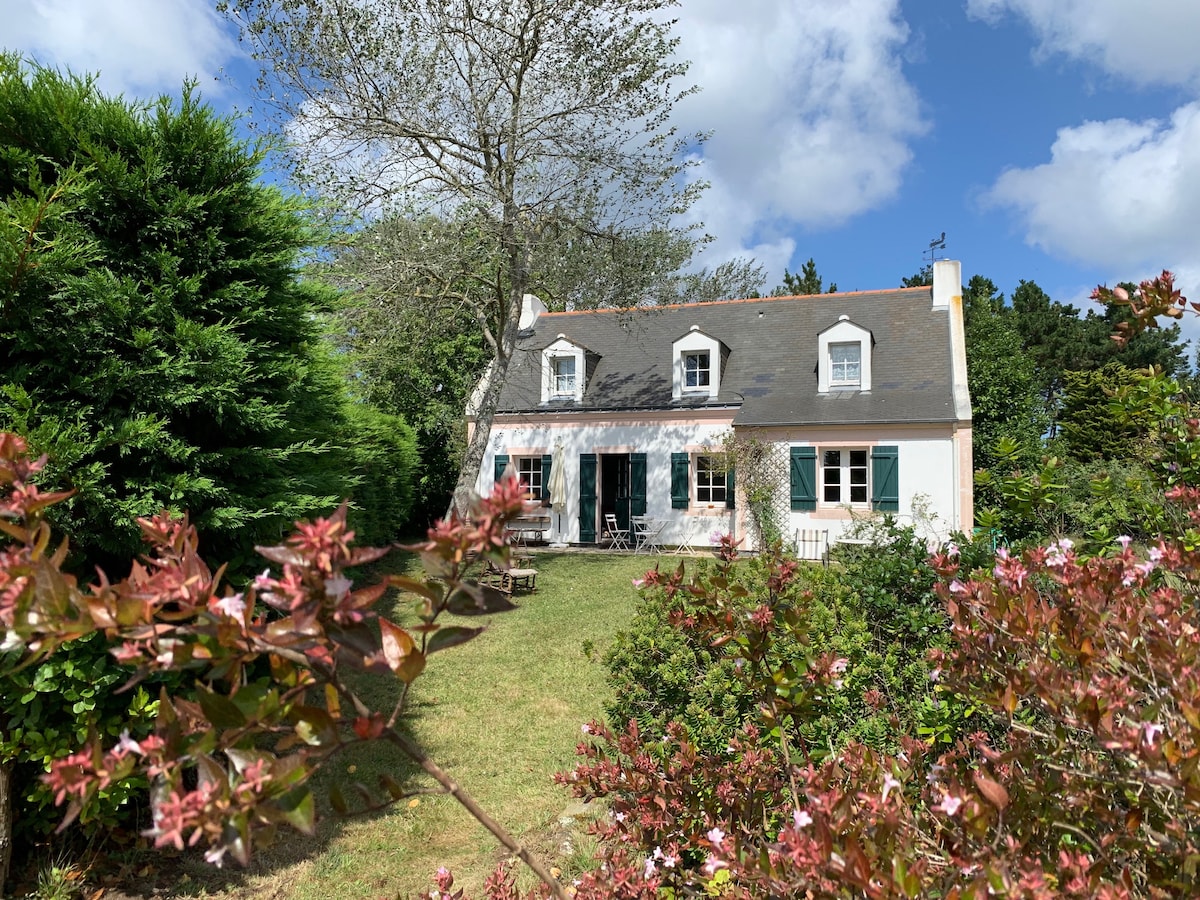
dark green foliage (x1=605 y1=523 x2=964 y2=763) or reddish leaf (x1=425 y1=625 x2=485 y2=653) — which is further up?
reddish leaf (x1=425 y1=625 x2=485 y2=653)

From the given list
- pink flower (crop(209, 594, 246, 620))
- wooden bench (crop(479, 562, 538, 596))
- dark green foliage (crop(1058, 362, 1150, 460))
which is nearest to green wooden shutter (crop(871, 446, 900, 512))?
wooden bench (crop(479, 562, 538, 596))

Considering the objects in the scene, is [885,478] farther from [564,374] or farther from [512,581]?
[512,581]

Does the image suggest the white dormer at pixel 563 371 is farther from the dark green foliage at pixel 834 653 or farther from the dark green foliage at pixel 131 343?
the dark green foliage at pixel 834 653

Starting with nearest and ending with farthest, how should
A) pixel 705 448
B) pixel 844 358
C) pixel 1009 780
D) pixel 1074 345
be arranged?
pixel 1009 780 < pixel 705 448 < pixel 844 358 < pixel 1074 345

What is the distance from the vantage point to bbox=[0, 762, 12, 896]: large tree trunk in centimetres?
355

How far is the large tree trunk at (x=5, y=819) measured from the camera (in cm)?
355

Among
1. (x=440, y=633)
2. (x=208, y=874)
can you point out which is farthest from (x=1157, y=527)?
(x=208, y=874)

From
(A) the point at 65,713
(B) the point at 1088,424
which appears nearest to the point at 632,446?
(A) the point at 65,713

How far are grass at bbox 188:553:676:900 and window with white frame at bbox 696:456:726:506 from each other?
286 inches

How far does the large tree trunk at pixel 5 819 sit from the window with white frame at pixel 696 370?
1598cm

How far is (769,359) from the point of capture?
18656 mm

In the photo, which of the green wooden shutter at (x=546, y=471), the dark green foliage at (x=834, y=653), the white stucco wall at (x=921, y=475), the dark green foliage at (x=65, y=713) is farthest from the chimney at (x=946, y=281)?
the dark green foliage at (x=65, y=713)

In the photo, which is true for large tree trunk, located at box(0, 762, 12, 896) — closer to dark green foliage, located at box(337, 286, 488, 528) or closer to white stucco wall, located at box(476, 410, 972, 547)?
dark green foliage, located at box(337, 286, 488, 528)

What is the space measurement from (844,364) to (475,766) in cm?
1435
